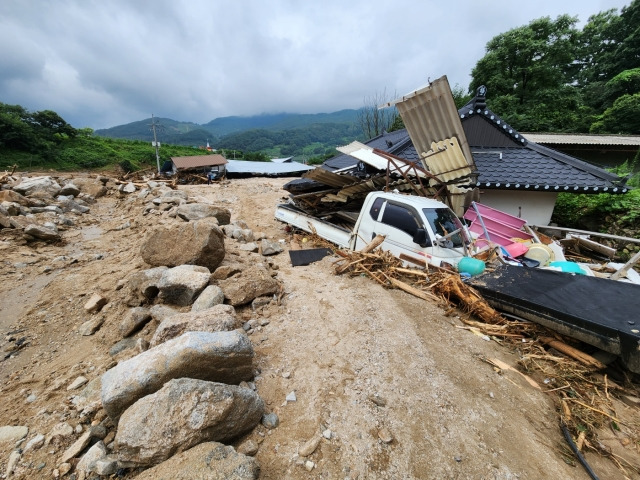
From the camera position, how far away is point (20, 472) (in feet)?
6.38

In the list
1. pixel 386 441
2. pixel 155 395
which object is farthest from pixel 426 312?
pixel 155 395

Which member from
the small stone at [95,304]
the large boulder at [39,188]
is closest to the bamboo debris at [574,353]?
the small stone at [95,304]

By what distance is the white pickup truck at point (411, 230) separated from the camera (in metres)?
5.28

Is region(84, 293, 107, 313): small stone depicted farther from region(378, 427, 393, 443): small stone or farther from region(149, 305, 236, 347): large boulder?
region(378, 427, 393, 443): small stone

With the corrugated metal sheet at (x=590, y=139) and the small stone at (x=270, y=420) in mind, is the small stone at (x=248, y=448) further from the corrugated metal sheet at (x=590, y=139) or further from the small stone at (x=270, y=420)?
the corrugated metal sheet at (x=590, y=139)

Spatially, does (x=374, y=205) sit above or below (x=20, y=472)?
above

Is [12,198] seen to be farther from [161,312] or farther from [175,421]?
[175,421]

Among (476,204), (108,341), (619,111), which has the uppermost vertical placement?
(619,111)

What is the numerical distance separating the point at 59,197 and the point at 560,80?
37701 millimetres

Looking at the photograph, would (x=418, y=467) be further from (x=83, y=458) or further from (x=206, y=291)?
(x=206, y=291)

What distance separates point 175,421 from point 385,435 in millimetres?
1641

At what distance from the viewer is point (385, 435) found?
87.4 inches

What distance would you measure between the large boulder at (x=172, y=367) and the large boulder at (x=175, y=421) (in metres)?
0.20

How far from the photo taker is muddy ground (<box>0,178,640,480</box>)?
82.0 inches
